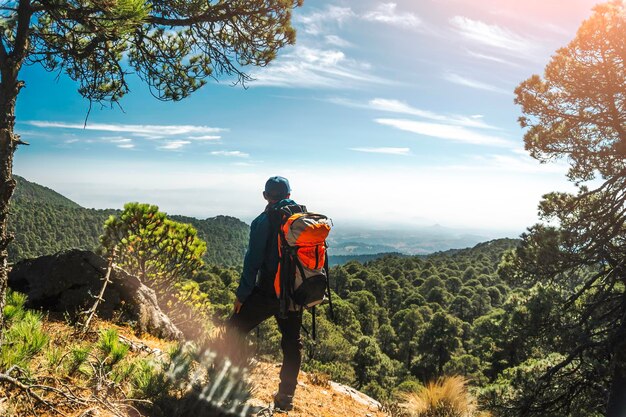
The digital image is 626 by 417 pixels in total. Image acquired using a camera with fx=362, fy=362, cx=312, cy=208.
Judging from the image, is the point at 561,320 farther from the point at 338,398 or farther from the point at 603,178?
the point at 338,398

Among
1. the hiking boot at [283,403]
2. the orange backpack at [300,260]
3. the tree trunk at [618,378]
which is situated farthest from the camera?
the tree trunk at [618,378]

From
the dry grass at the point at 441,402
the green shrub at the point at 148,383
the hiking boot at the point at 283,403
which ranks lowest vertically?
the dry grass at the point at 441,402

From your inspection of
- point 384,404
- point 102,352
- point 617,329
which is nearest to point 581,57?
point 617,329

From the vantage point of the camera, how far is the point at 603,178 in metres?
8.97

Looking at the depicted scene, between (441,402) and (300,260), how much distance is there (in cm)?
413

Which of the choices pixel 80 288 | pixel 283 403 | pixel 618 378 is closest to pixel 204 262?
pixel 80 288

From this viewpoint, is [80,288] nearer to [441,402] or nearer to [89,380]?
[89,380]

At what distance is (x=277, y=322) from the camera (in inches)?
160

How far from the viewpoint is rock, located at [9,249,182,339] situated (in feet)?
19.4

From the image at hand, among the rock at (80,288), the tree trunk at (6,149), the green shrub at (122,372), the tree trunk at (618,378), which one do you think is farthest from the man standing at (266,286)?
the tree trunk at (618,378)

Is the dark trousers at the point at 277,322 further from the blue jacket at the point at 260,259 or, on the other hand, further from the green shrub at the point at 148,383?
the green shrub at the point at 148,383

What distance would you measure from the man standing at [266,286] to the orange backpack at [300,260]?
0.13m

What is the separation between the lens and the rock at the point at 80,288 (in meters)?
5.90

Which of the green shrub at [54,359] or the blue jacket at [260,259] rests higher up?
the blue jacket at [260,259]
